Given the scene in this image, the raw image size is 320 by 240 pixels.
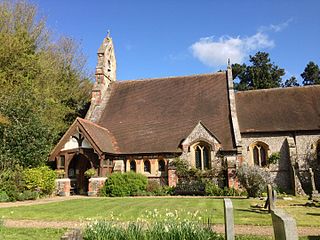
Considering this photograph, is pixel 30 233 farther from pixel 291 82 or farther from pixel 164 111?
pixel 291 82

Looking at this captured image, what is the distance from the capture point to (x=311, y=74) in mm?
56344

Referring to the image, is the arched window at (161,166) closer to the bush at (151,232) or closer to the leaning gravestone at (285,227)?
the bush at (151,232)

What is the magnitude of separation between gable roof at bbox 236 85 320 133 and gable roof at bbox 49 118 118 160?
11.1m

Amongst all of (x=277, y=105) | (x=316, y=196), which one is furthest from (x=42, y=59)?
(x=316, y=196)

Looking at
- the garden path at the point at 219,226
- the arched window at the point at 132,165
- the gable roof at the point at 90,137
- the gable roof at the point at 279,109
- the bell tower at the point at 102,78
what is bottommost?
the garden path at the point at 219,226

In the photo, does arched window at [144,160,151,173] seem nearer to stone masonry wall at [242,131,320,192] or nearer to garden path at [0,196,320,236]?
stone masonry wall at [242,131,320,192]

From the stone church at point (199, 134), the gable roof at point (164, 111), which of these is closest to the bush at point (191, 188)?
the stone church at point (199, 134)

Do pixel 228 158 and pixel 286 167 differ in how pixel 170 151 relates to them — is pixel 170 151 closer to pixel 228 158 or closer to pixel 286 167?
pixel 228 158

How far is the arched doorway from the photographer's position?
86.2 ft

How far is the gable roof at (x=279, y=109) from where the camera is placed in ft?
85.3

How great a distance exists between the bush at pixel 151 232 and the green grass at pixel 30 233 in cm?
239

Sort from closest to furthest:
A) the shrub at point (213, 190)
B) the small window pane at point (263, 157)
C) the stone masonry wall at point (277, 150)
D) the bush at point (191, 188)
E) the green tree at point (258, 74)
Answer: the shrub at point (213, 190), the bush at point (191, 188), the stone masonry wall at point (277, 150), the small window pane at point (263, 157), the green tree at point (258, 74)

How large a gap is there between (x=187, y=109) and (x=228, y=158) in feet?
21.3

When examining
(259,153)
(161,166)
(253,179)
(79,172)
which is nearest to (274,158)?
(259,153)
